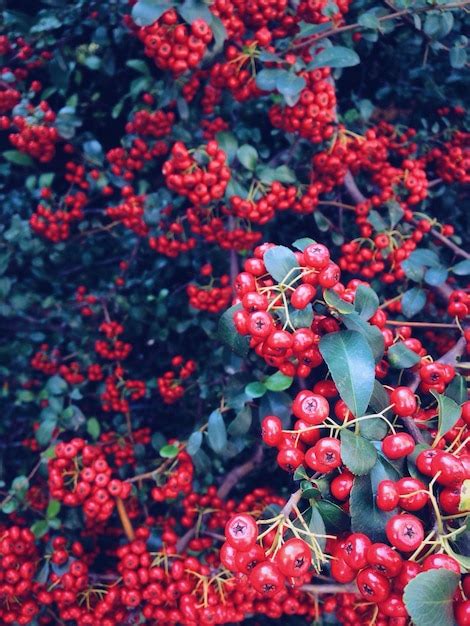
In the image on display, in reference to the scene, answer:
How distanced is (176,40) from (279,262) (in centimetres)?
145

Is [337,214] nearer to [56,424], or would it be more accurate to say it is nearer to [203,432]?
[203,432]

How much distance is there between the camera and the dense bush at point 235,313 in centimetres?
142

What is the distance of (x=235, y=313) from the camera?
167 cm

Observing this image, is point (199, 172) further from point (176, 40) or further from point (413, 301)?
point (413, 301)

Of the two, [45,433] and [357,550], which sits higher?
[357,550]

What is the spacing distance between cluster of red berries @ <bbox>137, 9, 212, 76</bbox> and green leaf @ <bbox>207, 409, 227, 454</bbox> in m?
1.74

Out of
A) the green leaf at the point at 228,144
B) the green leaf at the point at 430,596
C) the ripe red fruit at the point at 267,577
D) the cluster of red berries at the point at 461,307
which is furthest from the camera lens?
the green leaf at the point at 228,144

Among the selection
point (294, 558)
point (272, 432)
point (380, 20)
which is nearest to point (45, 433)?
point (272, 432)

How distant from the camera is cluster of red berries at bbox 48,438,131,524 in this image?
8.11 ft

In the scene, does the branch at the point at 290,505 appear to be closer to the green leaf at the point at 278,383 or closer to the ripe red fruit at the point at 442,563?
the ripe red fruit at the point at 442,563

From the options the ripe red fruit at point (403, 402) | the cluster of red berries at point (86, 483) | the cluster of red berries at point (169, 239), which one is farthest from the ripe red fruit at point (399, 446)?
the cluster of red berries at point (169, 239)

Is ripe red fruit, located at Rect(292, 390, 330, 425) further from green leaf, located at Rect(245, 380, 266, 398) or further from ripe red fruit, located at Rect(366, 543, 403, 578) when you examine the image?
green leaf, located at Rect(245, 380, 266, 398)

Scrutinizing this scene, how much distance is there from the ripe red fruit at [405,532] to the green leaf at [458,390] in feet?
2.13

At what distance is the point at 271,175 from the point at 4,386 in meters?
2.44
